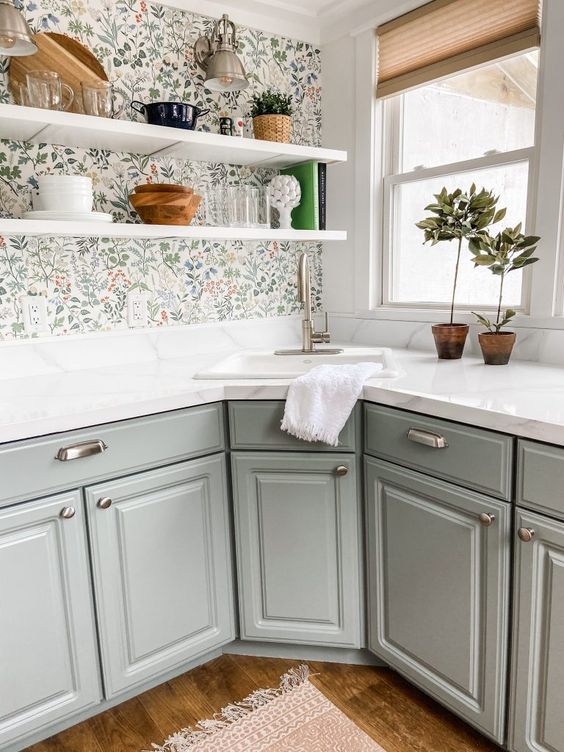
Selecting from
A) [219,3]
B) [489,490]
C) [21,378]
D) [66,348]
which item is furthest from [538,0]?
[21,378]

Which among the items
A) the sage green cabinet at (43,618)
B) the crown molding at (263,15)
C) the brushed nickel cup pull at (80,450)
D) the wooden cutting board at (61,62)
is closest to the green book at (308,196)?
the crown molding at (263,15)

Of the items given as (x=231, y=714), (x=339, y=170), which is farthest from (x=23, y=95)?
(x=231, y=714)

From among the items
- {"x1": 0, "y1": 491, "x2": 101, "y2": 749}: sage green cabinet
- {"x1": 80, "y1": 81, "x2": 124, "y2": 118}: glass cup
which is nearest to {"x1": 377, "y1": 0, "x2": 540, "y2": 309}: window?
{"x1": 80, "y1": 81, "x2": 124, "y2": 118}: glass cup

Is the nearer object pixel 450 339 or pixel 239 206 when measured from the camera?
pixel 450 339

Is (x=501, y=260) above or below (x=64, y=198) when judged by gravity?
below

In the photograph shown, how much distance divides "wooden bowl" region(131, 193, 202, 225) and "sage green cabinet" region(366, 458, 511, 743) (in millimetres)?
1005

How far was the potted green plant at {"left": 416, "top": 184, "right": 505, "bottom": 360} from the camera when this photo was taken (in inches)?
74.6

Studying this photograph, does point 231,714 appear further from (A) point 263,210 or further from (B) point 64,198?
(A) point 263,210

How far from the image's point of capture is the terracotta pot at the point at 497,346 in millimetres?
1876

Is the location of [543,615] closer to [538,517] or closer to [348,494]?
[538,517]

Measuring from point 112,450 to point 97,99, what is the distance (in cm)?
109

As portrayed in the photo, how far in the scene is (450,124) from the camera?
219 centimetres

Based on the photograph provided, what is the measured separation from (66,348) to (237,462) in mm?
736

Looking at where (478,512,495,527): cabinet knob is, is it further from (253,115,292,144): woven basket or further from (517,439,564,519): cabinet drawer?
(253,115,292,144): woven basket
